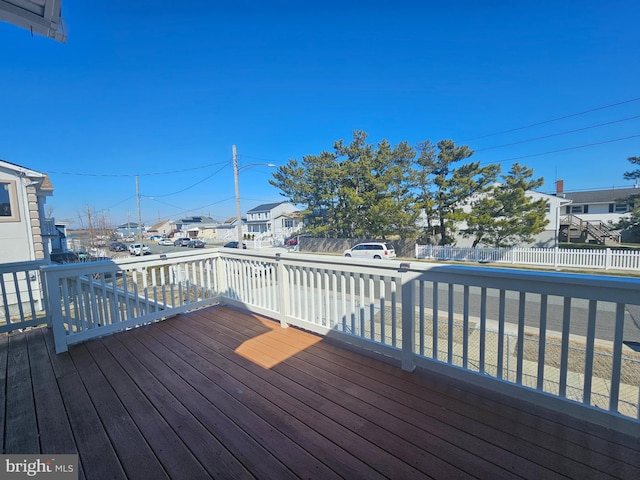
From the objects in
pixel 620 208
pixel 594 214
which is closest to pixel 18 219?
pixel 594 214

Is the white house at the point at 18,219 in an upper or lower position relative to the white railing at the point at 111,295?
upper

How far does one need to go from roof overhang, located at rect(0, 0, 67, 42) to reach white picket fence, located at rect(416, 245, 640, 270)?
1594 cm

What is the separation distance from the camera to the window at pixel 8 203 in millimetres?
7258

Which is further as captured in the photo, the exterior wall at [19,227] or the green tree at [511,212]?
the green tree at [511,212]

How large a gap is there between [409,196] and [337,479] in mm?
16336

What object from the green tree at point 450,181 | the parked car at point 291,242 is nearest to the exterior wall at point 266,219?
the parked car at point 291,242

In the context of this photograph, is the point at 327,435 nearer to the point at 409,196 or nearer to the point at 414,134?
the point at 409,196

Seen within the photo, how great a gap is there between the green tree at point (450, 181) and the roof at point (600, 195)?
479 inches

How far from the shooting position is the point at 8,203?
7387mm

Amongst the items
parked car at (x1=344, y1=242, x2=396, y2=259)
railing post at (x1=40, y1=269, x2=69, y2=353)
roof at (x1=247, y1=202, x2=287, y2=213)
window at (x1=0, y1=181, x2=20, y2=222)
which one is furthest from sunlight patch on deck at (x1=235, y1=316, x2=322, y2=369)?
roof at (x1=247, y1=202, x2=287, y2=213)

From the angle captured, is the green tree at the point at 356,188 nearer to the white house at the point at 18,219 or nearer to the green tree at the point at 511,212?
the green tree at the point at 511,212

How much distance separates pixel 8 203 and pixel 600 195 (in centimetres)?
3326

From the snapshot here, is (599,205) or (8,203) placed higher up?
(8,203)

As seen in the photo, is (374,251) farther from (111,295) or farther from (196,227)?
(196,227)
